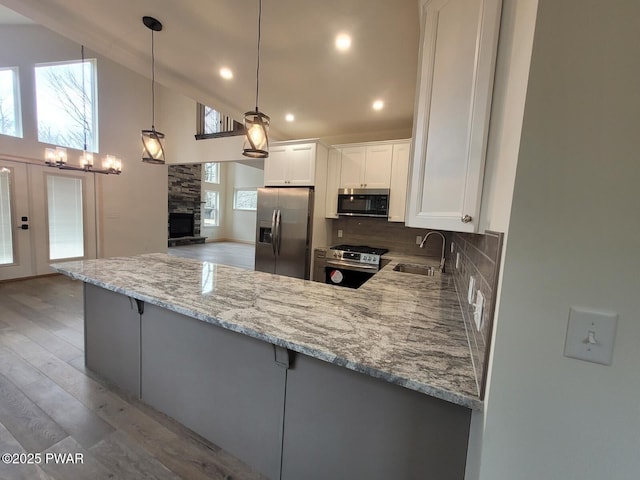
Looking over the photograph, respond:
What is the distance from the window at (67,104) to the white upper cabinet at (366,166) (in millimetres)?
5021

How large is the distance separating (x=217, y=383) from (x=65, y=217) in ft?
18.6

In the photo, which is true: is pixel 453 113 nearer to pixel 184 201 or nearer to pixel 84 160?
pixel 84 160

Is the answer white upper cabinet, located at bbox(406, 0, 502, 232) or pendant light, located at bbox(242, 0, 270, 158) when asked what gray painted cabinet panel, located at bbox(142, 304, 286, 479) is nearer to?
white upper cabinet, located at bbox(406, 0, 502, 232)

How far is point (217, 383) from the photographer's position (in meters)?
1.46

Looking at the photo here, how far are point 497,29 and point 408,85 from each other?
2.15 meters

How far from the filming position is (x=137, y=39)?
2.46 metres

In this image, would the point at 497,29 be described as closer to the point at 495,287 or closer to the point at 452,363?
the point at 495,287

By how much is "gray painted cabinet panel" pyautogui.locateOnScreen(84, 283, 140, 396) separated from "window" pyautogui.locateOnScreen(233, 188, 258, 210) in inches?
352

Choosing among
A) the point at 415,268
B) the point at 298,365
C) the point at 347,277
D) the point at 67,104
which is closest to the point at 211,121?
the point at 67,104

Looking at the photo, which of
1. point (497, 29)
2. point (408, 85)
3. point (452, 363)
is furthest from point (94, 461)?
point (408, 85)

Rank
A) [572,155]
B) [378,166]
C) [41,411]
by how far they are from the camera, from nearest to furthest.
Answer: [572,155]
[41,411]
[378,166]

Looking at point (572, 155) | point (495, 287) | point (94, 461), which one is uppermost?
point (572, 155)

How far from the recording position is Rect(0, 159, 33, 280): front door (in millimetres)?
4320

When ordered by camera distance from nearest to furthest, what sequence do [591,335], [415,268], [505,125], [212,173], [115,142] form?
1. [591,335]
2. [505,125]
3. [415,268]
4. [115,142]
5. [212,173]
